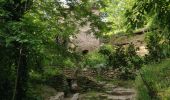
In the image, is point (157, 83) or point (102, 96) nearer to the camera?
point (157, 83)

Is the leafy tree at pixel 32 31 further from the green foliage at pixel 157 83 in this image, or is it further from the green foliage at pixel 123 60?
the green foliage at pixel 123 60

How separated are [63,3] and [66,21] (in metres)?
0.56

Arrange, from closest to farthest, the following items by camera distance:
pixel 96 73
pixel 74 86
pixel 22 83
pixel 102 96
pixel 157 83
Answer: pixel 157 83, pixel 22 83, pixel 102 96, pixel 74 86, pixel 96 73

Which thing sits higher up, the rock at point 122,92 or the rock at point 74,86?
the rock at point 74,86

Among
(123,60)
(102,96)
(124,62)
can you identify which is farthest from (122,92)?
(123,60)

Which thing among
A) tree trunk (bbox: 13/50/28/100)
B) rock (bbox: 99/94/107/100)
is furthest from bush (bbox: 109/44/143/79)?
tree trunk (bbox: 13/50/28/100)

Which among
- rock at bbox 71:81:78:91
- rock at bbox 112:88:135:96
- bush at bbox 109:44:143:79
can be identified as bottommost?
rock at bbox 112:88:135:96

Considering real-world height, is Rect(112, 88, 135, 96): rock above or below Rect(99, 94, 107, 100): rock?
above

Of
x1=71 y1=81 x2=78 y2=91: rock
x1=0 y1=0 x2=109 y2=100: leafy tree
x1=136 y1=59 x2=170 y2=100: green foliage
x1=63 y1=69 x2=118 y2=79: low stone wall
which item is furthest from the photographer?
x1=63 y1=69 x2=118 y2=79: low stone wall

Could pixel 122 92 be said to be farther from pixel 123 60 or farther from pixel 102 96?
pixel 123 60

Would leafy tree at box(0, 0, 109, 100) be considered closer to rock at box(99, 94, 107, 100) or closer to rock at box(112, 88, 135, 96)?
rock at box(99, 94, 107, 100)

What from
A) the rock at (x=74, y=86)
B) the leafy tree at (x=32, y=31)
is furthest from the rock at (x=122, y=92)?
the leafy tree at (x=32, y=31)

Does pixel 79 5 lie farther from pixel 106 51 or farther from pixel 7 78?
pixel 106 51

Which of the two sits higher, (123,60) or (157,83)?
(123,60)
